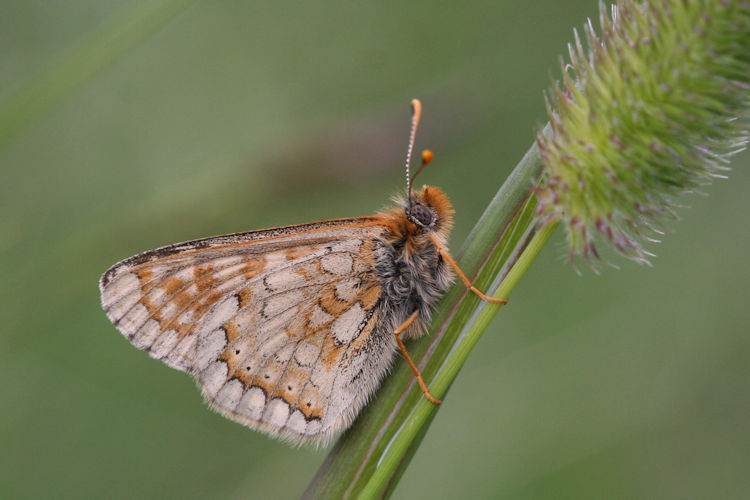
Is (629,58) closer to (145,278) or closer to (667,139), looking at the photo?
(667,139)

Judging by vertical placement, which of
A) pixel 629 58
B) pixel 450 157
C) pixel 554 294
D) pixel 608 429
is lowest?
pixel 608 429

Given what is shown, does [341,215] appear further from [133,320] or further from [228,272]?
[133,320]

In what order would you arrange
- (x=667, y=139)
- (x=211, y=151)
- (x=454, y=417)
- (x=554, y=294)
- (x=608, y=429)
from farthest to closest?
(x=211, y=151) < (x=554, y=294) < (x=454, y=417) < (x=608, y=429) < (x=667, y=139)

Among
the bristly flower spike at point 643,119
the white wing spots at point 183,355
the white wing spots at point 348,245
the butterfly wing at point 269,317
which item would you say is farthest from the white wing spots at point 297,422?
the bristly flower spike at point 643,119

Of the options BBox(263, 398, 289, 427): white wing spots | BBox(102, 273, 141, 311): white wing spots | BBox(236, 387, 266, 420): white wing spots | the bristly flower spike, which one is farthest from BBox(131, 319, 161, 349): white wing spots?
the bristly flower spike

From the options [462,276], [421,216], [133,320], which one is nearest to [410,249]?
[421,216]

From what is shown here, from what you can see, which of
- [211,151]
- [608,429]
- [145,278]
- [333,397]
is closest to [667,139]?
[333,397]
